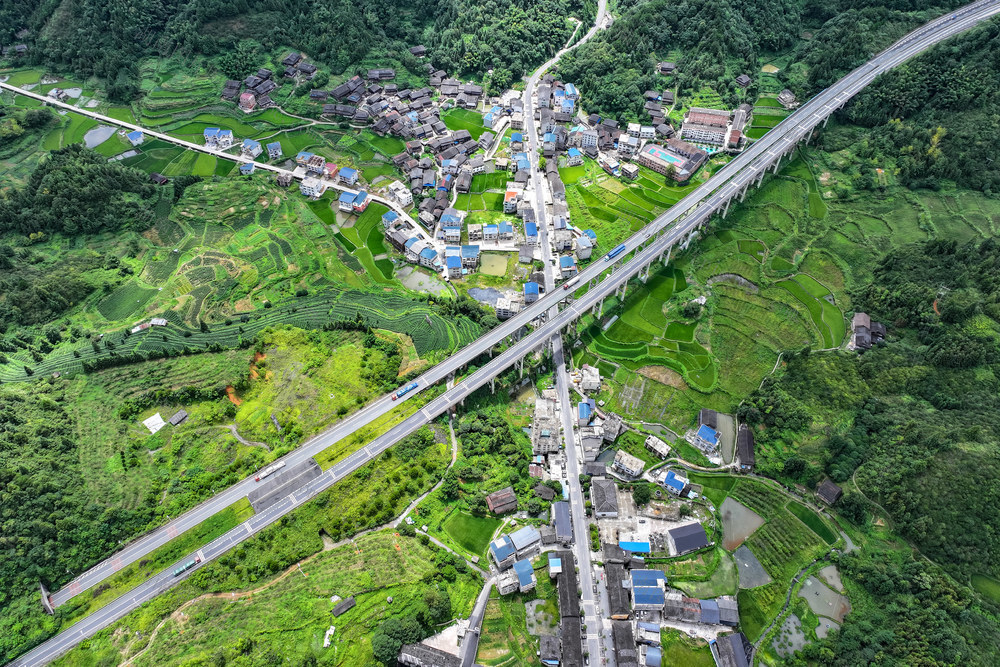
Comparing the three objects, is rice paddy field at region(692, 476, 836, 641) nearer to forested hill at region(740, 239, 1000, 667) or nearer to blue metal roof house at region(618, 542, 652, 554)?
forested hill at region(740, 239, 1000, 667)

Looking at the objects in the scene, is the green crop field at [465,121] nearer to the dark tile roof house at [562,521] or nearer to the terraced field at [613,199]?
the terraced field at [613,199]

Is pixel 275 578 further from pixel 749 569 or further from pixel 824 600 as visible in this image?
pixel 824 600

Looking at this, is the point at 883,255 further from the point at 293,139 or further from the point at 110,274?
the point at 110,274

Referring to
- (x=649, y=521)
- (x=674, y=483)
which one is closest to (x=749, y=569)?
(x=649, y=521)

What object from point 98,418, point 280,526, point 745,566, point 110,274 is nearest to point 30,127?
point 110,274

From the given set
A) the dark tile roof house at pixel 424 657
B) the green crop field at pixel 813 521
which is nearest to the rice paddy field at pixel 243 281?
the dark tile roof house at pixel 424 657

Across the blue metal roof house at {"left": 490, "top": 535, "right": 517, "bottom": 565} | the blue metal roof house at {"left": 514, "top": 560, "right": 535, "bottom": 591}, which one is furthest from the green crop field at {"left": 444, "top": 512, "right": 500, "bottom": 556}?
the blue metal roof house at {"left": 514, "top": 560, "right": 535, "bottom": 591}

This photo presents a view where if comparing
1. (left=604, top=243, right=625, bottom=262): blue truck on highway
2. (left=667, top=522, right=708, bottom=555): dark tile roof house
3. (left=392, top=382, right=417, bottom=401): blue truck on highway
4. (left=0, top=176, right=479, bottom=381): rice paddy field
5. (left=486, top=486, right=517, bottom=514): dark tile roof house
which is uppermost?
(left=604, top=243, right=625, bottom=262): blue truck on highway
